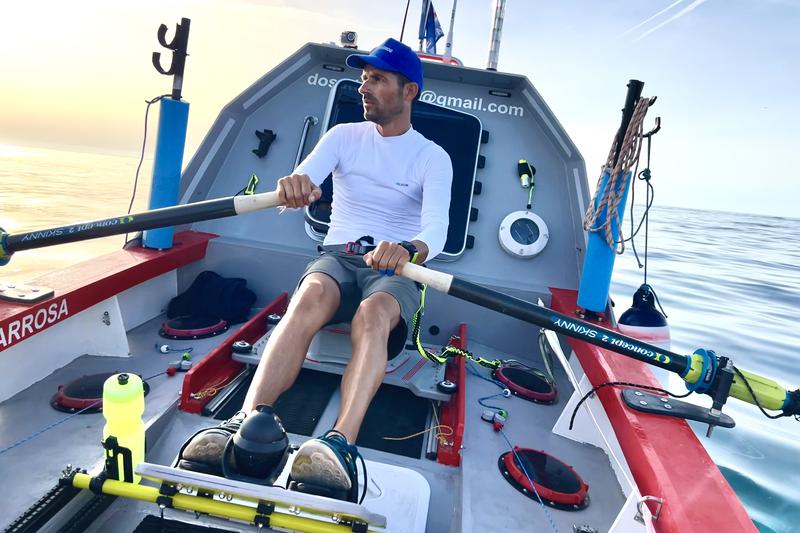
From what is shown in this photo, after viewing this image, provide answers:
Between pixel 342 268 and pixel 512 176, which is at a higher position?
pixel 512 176

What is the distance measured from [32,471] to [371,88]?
220 centimetres

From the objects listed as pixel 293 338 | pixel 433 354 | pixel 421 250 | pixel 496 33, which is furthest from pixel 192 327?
pixel 496 33

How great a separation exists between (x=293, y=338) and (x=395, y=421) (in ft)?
2.82

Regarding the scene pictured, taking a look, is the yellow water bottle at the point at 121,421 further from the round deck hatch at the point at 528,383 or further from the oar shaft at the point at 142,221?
the round deck hatch at the point at 528,383

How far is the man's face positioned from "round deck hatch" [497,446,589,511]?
181 cm

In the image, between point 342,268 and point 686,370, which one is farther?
point 342,268

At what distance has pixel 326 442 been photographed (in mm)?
1597

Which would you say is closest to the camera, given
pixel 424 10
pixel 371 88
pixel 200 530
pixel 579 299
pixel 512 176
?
pixel 200 530

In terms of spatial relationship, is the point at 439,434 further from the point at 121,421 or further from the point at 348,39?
the point at 348,39

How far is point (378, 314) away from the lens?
226 cm

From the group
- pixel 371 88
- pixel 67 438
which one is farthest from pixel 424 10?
pixel 67 438

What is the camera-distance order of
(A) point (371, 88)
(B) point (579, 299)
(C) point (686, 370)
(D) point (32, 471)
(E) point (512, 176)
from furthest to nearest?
(E) point (512, 176), (B) point (579, 299), (A) point (371, 88), (C) point (686, 370), (D) point (32, 471)

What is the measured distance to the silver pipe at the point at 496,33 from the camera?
419 centimetres

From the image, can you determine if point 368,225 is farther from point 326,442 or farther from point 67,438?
point 67,438
